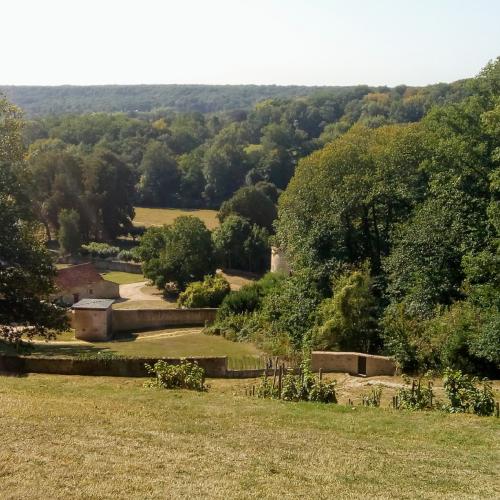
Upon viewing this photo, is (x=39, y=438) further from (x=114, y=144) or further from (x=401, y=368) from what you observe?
(x=114, y=144)

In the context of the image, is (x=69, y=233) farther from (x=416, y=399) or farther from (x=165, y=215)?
(x=416, y=399)

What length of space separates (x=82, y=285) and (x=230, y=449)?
97.7 feet

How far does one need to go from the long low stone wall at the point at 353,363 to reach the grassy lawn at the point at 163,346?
240 centimetres

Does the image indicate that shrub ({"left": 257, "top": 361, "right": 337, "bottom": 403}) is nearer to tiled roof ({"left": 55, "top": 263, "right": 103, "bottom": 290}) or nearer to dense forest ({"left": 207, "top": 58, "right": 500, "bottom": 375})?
dense forest ({"left": 207, "top": 58, "right": 500, "bottom": 375})

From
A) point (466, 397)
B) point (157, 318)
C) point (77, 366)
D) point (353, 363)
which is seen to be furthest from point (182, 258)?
point (466, 397)

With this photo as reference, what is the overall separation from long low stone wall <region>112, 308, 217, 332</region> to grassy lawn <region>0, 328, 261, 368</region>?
3.20 feet

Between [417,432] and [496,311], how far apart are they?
302 inches

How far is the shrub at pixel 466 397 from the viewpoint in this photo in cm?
1400

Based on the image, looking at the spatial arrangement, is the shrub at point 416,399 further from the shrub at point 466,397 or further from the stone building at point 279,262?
the stone building at point 279,262

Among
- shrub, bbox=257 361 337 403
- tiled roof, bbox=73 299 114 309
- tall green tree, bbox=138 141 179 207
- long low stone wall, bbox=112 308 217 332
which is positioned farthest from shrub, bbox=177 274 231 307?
tall green tree, bbox=138 141 179 207

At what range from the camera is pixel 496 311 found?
19.1 meters

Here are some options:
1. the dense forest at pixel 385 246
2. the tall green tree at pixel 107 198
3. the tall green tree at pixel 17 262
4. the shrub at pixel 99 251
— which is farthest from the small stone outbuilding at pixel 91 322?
the tall green tree at pixel 107 198

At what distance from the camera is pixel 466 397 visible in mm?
14266

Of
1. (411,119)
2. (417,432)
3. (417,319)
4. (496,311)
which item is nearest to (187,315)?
(417,319)
